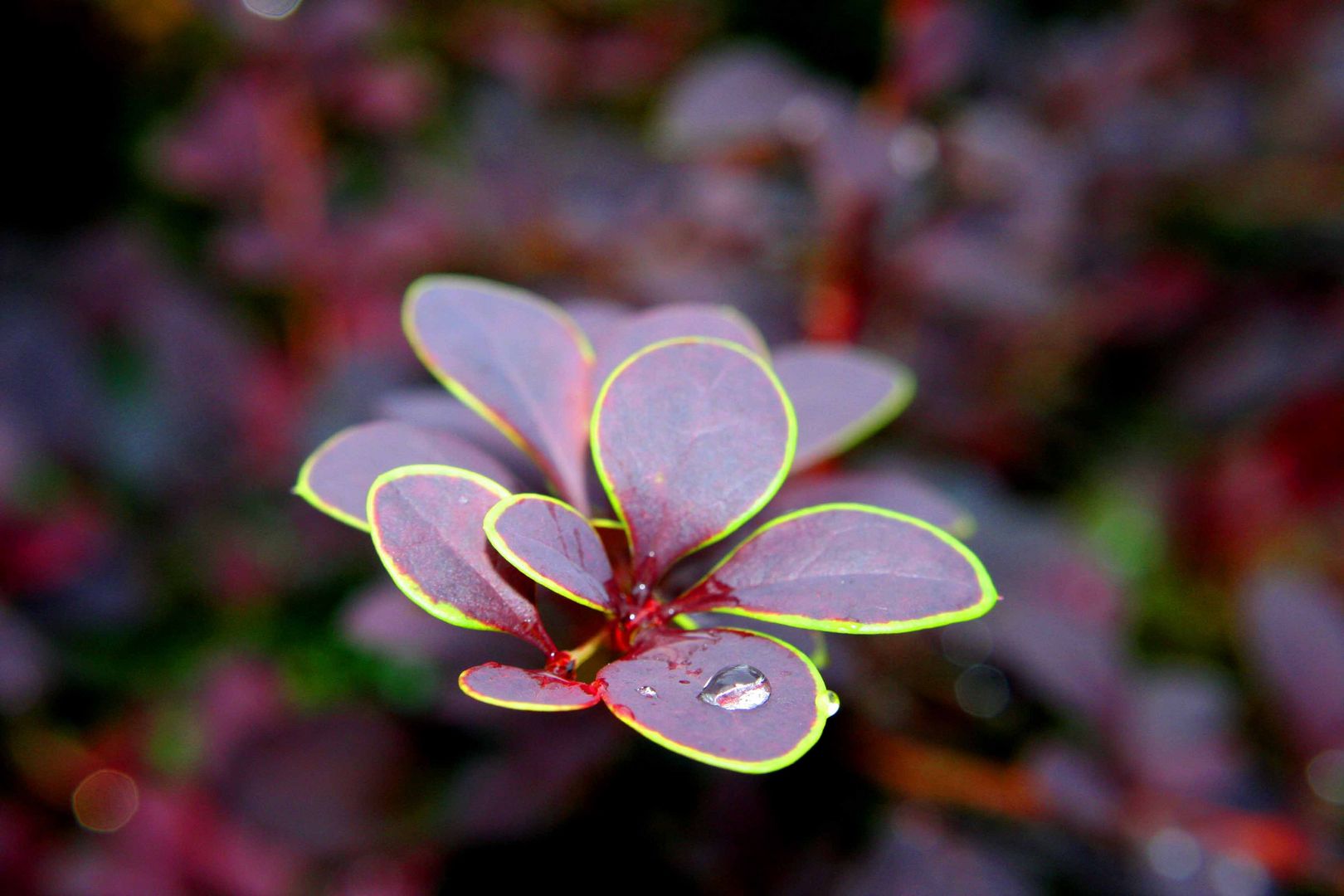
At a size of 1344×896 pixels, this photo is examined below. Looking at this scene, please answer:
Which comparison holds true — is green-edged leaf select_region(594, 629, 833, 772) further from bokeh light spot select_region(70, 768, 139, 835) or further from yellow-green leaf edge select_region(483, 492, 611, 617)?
bokeh light spot select_region(70, 768, 139, 835)

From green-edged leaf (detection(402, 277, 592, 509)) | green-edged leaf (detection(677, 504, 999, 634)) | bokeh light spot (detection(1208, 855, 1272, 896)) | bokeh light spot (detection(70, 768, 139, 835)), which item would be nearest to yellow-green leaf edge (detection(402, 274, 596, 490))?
green-edged leaf (detection(402, 277, 592, 509))

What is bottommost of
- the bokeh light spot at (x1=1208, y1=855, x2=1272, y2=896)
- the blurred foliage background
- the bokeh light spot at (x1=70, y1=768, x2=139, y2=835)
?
the bokeh light spot at (x1=70, y1=768, x2=139, y2=835)

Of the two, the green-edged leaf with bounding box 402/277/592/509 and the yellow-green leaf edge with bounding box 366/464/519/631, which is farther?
the green-edged leaf with bounding box 402/277/592/509

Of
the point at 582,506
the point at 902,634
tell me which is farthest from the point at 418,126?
the point at 582,506

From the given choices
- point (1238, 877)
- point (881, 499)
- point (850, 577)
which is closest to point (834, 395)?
point (881, 499)

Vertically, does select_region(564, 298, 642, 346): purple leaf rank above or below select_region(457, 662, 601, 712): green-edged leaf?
above

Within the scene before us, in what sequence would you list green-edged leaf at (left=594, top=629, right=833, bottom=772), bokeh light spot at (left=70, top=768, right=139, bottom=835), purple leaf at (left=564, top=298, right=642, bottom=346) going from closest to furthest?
green-edged leaf at (left=594, top=629, right=833, bottom=772) → purple leaf at (left=564, top=298, right=642, bottom=346) → bokeh light spot at (left=70, top=768, right=139, bottom=835)

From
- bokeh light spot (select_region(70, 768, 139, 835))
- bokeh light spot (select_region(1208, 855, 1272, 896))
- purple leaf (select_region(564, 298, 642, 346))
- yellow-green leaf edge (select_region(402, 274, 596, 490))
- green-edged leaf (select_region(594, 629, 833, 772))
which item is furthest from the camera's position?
bokeh light spot (select_region(70, 768, 139, 835))

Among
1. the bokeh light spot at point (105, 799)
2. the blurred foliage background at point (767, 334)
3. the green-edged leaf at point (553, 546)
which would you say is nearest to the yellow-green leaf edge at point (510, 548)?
the green-edged leaf at point (553, 546)
